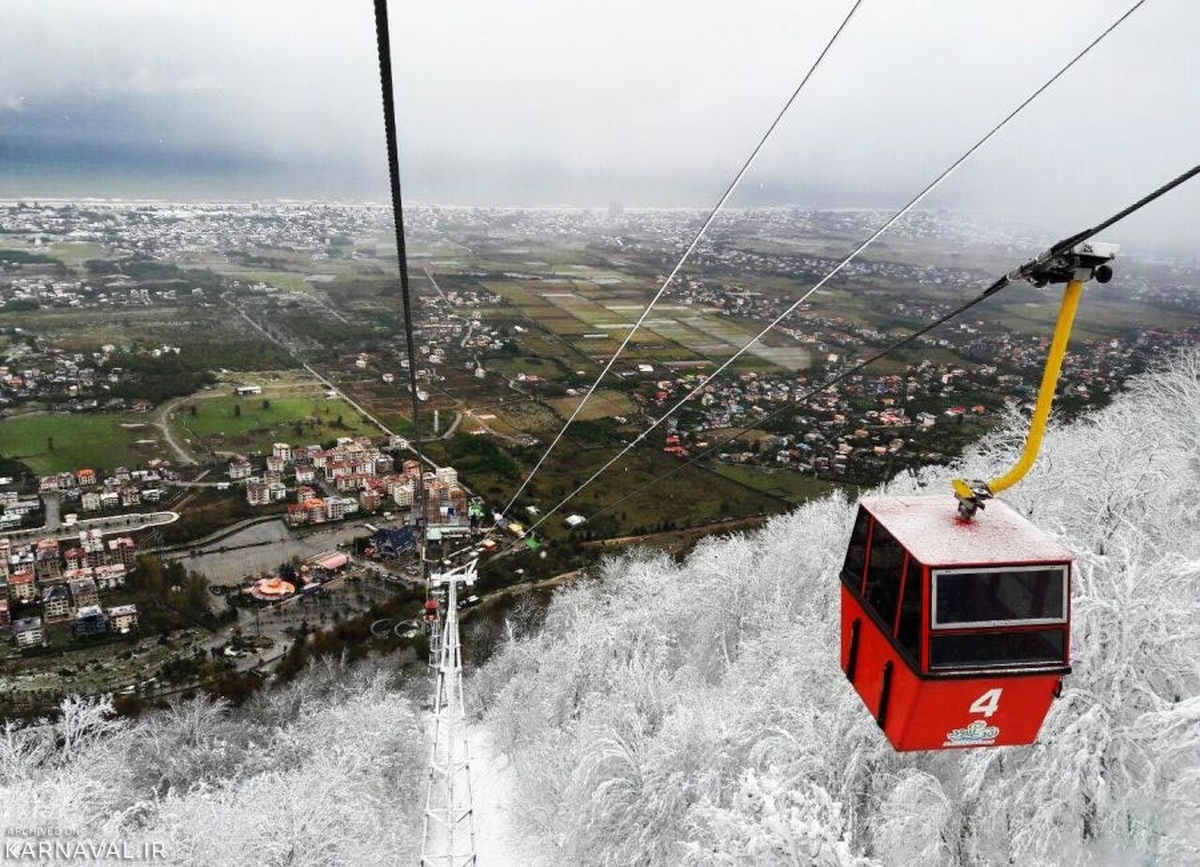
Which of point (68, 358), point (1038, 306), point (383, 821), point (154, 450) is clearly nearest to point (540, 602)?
point (383, 821)

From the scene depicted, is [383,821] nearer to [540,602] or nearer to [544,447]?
[540,602]

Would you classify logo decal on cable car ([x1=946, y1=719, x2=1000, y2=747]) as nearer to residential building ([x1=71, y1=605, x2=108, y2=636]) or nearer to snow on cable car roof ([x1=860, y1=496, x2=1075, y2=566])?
snow on cable car roof ([x1=860, y1=496, x2=1075, y2=566])

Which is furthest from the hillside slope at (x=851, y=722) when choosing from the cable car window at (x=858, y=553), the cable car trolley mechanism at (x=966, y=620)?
the cable car window at (x=858, y=553)

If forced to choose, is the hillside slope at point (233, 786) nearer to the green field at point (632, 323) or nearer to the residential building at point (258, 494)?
the residential building at point (258, 494)

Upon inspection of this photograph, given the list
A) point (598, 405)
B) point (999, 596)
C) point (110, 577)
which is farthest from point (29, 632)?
point (999, 596)

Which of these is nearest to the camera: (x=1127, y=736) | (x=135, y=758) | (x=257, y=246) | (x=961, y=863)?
(x=1127, y=736)

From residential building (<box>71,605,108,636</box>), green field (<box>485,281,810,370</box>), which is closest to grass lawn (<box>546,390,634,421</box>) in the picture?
green field (<box>485,281,810,370</box>)
